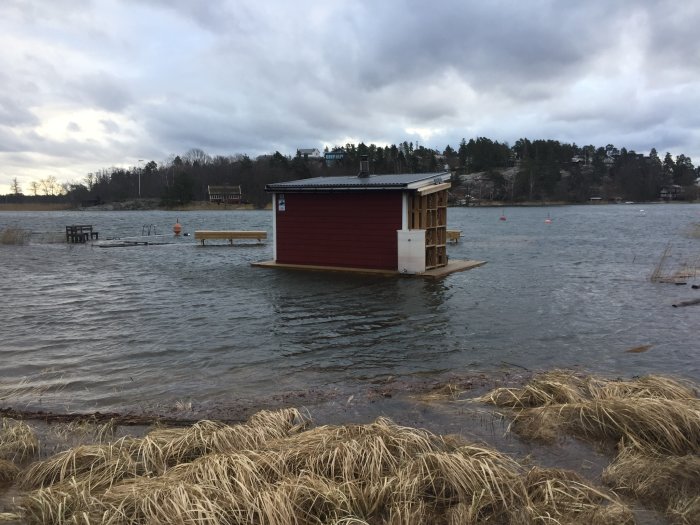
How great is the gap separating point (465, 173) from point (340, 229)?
160 meters

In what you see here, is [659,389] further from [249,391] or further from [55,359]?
[55,359]

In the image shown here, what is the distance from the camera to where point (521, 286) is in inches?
666

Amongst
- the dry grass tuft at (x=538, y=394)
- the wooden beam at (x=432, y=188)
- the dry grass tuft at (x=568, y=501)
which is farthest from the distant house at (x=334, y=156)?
the dry grass tuft at (x=568, y=501)

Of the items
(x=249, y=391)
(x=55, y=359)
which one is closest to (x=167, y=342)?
(x=55, y=359)

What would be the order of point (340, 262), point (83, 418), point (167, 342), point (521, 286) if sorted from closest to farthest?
1. point (83, 418)
2. point (167, 342)
3. point (521, 286)
4. point (340, 262)

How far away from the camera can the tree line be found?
414 feet

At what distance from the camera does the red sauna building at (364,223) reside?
686 inches

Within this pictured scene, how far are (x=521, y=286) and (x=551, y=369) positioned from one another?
880 centimetres

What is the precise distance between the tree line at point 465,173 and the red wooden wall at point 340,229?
326 feet

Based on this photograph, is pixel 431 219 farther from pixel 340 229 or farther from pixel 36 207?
pixel 36 207

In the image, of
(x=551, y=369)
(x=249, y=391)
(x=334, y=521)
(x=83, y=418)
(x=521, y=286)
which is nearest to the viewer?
(x=334, y=521)

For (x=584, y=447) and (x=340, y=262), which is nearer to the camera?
(x=584, y=447)

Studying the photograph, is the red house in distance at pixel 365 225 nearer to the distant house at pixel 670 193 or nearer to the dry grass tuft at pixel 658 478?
the dry grass tuft at pixel 658 478

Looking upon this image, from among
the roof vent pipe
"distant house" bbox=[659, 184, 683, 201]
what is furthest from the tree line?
the roof vent pipe
